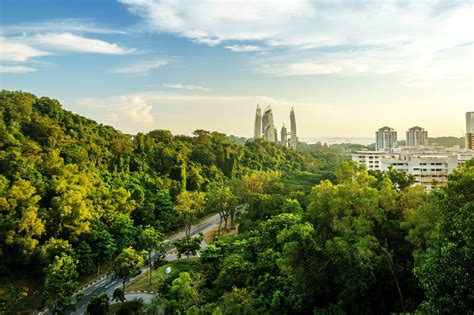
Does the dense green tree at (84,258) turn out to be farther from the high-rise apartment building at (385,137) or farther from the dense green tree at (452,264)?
the high-rise apartment building at (385,137)

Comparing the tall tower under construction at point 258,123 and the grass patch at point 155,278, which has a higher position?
the tall tower under construction at point 258,123

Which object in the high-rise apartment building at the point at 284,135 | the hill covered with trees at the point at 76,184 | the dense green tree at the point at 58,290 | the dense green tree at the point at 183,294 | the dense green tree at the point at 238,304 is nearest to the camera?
the dense green tree at the point at 238,304

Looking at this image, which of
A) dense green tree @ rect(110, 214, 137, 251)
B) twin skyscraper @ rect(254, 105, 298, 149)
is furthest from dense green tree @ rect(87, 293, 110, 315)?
twin skyscraper @ rect(254, 105, 298, 149)

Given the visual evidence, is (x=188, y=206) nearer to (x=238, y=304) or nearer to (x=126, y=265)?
(x=126, y=265)

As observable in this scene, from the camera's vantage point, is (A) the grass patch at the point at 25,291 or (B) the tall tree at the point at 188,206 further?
(B) the tall tree at the point at 188,206

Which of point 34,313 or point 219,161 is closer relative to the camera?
point 34,313

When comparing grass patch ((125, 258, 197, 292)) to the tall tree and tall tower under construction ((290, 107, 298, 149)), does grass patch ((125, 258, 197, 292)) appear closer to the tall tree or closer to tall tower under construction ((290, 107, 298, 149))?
the tall tree

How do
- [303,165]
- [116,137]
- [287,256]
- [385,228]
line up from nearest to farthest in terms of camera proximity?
1. [287,256]
2. [385,228]
3. [116,137]
4. [303,165]

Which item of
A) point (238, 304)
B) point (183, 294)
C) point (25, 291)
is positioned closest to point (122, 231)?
point (25, 291)

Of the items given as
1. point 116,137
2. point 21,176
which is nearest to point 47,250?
point 21,176

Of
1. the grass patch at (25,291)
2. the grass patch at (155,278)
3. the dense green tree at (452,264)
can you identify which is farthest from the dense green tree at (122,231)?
the dense green tree at (452,264)

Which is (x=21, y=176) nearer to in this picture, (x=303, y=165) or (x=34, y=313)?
(x=34, y=313)
